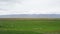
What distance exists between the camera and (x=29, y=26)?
35.2 inches

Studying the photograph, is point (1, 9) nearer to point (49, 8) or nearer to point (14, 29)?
point (14, 29)

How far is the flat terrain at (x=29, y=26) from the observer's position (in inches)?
33.3

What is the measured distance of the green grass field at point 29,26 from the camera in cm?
85

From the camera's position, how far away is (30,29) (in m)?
0.87

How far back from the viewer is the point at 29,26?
895 millimetres

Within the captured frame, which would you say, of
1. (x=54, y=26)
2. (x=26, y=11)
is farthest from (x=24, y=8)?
(x=54, y=26)

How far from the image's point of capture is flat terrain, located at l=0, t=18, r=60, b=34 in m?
0.85

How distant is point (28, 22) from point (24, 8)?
198mm

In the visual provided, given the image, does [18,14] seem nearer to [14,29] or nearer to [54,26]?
[14,29]

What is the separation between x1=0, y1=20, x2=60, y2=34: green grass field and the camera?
2.78 ft

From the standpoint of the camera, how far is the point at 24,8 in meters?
1.08

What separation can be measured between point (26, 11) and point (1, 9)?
8.9 inches

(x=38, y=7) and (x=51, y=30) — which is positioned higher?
(x=38, y=7)

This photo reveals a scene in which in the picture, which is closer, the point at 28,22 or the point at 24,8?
the point at 28,22
